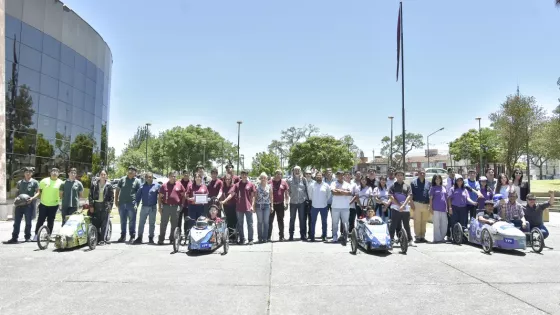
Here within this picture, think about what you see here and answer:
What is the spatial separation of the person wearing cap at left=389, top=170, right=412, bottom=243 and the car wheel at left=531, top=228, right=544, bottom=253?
114 inches

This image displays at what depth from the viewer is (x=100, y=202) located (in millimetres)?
10875

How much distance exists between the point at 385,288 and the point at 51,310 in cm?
482

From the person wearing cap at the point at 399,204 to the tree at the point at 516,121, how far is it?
109ft

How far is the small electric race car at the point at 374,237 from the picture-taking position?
30.8ft

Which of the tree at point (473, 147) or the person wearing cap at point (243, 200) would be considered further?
the tree at point (473, 147)

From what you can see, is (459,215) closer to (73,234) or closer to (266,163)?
(73,234)

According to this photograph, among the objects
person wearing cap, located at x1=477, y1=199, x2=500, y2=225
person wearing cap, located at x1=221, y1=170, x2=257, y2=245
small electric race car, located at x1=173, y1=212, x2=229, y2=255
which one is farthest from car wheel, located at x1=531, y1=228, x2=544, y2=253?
small electric race car, located at x1=173, y1=212, x2=229, y2=255

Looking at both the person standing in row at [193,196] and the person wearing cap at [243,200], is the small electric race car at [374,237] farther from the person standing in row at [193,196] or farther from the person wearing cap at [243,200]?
the person standing in row at [193,196]

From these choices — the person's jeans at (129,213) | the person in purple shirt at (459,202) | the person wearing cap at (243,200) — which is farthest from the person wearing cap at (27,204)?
the person in purple shirt at (459,202)

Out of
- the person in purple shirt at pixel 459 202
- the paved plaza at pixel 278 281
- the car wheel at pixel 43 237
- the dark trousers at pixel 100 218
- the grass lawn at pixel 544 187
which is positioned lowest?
the paved plaza at pixel 278 281

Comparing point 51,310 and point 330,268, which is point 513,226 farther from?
point 51,310

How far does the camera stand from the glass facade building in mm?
21375

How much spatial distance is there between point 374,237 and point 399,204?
169 cm

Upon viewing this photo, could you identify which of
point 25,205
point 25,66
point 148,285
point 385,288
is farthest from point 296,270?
point 25,66
